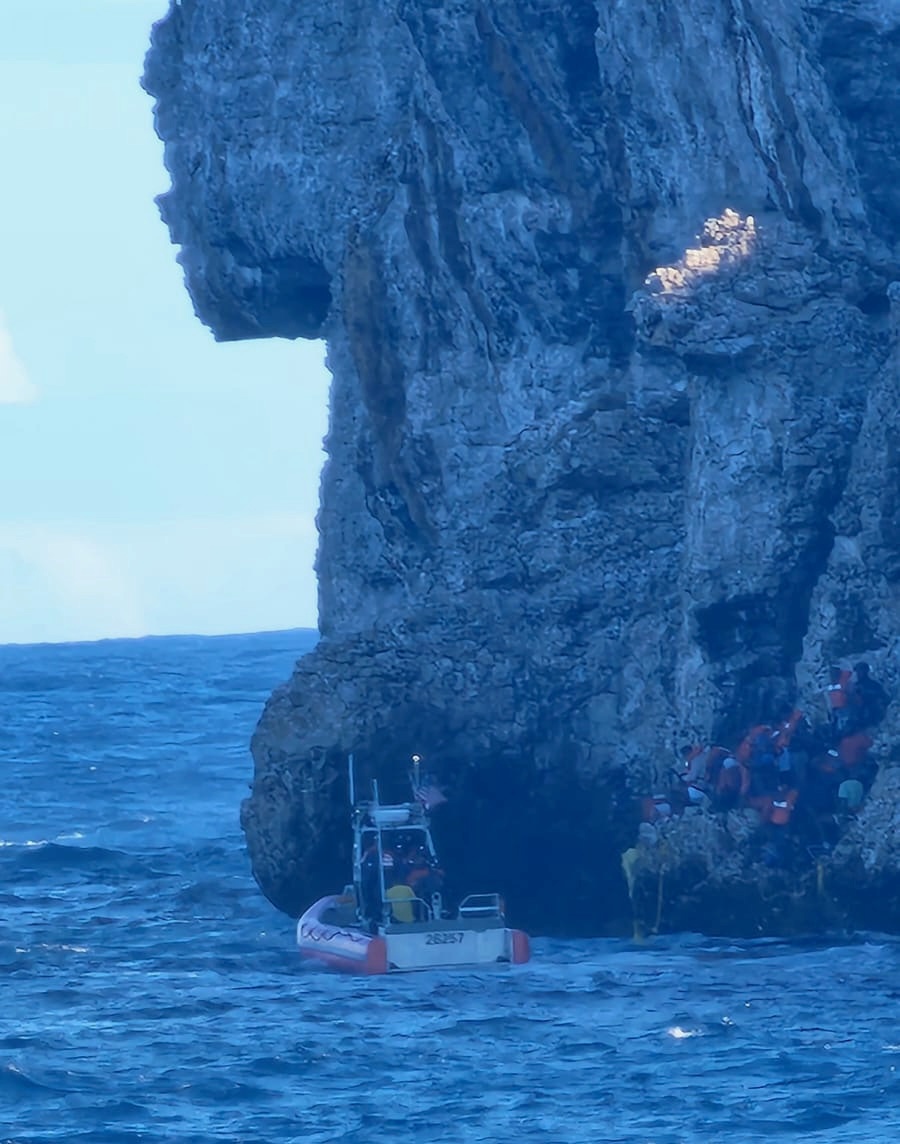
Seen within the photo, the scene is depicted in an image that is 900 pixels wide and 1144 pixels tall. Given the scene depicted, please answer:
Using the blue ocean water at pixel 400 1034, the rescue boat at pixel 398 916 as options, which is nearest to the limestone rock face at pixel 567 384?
the rescue boat at pixel 398 916

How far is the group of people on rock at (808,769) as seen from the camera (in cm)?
3319

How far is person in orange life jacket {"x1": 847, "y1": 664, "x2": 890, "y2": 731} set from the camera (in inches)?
1321

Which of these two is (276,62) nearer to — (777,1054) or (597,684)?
(597,684)

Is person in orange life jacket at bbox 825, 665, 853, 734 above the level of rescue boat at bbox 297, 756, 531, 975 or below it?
above

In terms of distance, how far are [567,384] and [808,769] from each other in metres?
8.64

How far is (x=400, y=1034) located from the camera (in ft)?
91.1

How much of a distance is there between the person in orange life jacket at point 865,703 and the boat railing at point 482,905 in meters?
5.66

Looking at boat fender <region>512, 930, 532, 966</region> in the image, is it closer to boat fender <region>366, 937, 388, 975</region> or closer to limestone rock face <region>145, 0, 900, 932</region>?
boat fender <region>366, 937, 388, 975</region>

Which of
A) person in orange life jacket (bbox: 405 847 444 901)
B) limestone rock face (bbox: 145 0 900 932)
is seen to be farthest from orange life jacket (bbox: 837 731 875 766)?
person in orange life jacket (bbox: 405 847 444 901)

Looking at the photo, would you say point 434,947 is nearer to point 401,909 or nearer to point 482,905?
point 401,909

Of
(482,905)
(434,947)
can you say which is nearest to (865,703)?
(482,905)

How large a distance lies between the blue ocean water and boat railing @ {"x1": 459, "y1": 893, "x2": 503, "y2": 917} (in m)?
0.93

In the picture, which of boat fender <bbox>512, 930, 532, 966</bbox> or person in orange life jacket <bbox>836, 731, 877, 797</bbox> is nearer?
boat fender <bbox>512, 930, 532, 966</bbox>

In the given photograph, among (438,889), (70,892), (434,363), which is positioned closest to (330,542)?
(434,363)
